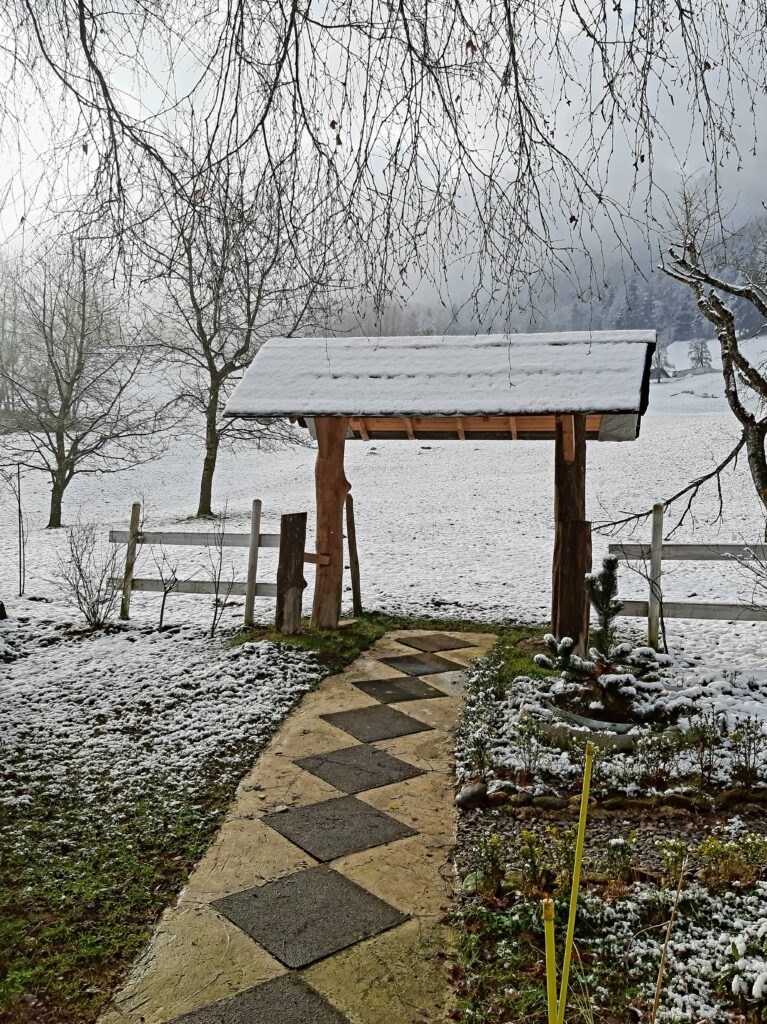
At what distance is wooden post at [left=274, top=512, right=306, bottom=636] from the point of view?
7.80 m

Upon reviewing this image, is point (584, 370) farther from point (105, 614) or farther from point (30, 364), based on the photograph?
point (30, 364)

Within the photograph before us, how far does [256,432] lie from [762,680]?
53.8 feet

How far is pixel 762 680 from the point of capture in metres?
6.63

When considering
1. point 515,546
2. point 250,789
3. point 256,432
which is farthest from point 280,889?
point 256,432

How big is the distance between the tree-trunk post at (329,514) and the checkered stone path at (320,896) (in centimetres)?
263

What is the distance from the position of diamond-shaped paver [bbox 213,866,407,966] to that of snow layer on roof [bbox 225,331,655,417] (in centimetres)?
470

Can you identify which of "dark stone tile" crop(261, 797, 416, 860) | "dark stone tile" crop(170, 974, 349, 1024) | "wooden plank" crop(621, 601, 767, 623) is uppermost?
"wooden plank" crop(621, 601, 767, 623)

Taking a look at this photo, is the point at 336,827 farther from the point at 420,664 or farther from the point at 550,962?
the point at 550,962

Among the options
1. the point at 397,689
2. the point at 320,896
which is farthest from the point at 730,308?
the point at 320,896

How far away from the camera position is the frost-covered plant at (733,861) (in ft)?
10.8

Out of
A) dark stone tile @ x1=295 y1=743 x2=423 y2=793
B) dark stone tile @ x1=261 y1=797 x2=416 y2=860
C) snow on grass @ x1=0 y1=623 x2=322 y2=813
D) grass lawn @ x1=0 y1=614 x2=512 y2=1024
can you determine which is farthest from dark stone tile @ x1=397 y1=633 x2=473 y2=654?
dark stone tile @ x1=261 y1=797 x2=416 y2=860

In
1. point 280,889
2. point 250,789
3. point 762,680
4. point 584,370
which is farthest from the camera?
point 584,370

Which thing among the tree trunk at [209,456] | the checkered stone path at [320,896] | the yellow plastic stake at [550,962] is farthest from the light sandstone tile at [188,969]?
the tree trunk at [209,456]

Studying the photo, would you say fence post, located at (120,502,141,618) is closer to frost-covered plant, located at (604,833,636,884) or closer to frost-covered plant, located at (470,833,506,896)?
frost-covered plant, located at (470,833,506,896)
